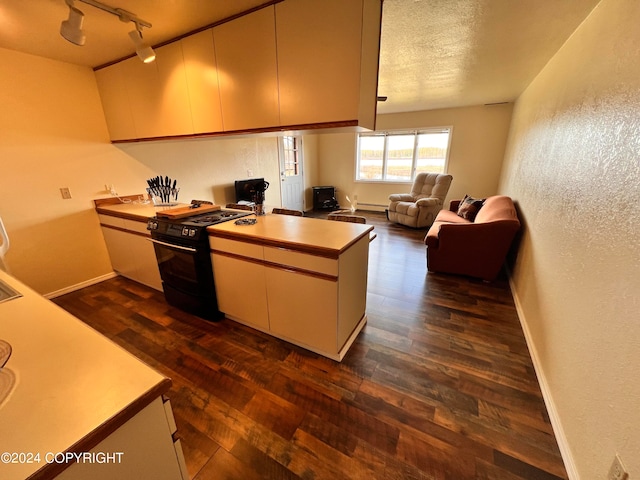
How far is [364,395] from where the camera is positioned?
1.62 meters

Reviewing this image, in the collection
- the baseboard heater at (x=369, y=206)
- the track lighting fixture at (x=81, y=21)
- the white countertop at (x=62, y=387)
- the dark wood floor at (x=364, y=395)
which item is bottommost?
the dark wood floor at (x=364, y=395)

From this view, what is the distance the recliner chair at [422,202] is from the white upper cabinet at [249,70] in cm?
387

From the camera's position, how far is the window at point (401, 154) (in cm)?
593

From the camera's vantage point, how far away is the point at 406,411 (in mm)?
1518

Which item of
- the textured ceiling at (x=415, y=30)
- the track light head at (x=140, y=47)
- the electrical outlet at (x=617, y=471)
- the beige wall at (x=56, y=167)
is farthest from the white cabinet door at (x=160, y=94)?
the electrical outlet at (x=617, y=471)

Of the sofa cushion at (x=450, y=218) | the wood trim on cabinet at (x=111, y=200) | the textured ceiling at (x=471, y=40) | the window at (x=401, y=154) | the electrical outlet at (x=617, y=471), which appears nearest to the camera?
the electrical outlet at (x=617, y=471)

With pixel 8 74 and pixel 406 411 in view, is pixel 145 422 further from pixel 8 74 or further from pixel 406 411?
pixel 8 74

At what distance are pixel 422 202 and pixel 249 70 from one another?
4.01 m

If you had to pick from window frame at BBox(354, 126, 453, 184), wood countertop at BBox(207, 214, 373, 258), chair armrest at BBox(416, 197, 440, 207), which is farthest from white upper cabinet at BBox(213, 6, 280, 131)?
window frame at BBox(354, 126, 453, 184)

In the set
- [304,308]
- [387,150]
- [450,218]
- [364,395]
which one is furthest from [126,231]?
[387,150]

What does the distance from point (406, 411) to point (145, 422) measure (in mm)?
1389

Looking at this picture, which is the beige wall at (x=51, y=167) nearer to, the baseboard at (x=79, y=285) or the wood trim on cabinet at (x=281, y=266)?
the baseboard at (x=79, y=285)

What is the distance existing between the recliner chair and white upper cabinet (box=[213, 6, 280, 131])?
387 cm

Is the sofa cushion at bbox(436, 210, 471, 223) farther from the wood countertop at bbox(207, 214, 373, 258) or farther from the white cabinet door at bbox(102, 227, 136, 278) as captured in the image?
the white cabinet door at bbox(102, 227, 136, 278)
